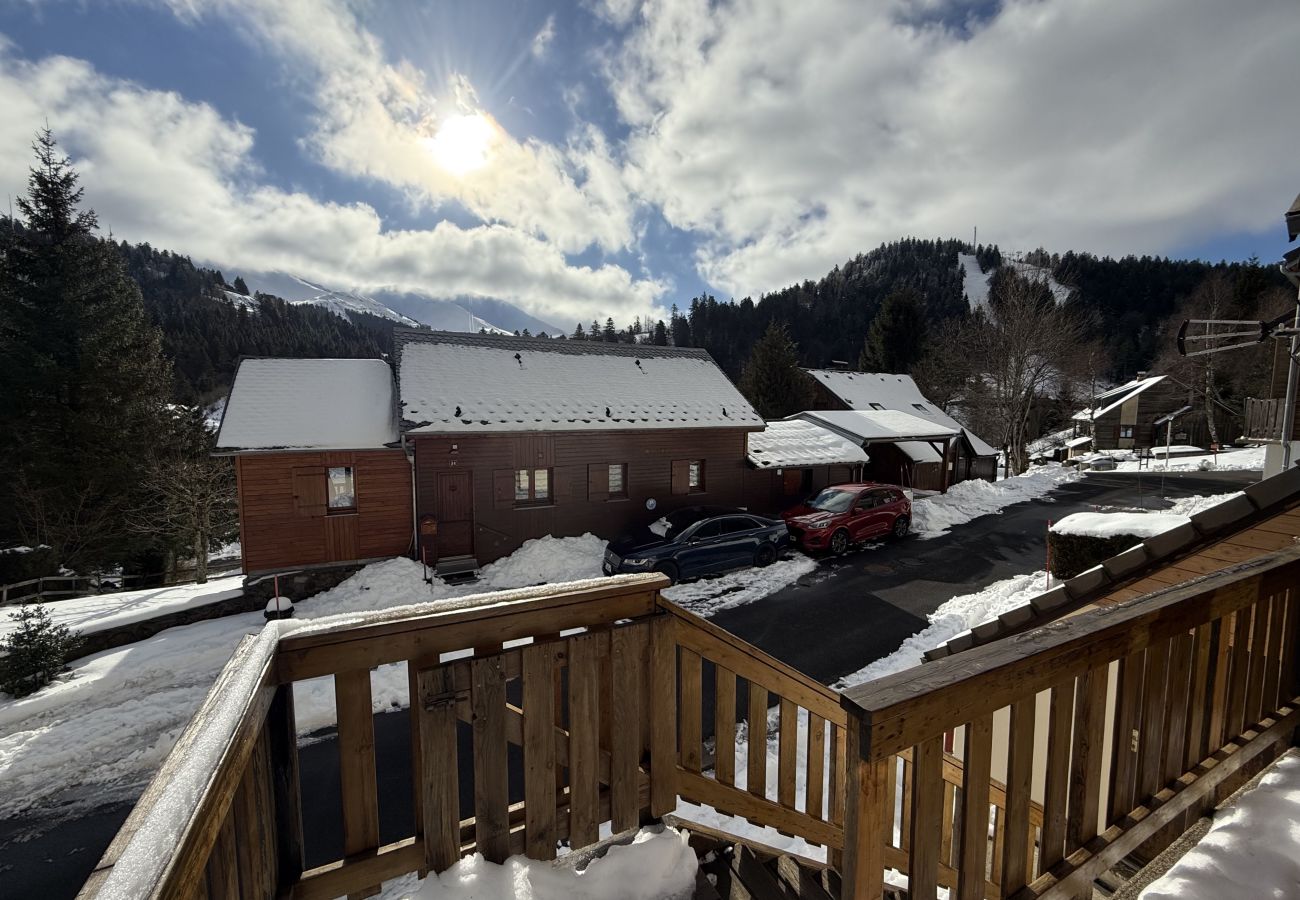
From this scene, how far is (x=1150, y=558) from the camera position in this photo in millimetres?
4707

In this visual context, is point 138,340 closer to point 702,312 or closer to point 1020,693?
point 1020,693

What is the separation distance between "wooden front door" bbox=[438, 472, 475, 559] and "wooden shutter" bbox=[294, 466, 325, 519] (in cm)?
265

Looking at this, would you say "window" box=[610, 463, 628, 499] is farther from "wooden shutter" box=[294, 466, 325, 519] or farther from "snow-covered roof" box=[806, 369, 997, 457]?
"snow-covered roof" box=[806, 369, 997, 457]

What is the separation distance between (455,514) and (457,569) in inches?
54.8

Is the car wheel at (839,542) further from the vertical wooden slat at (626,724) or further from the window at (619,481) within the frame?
the vertical wooden slat at (626,724)

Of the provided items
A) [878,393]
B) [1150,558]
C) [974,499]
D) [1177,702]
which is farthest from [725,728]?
[878,393]

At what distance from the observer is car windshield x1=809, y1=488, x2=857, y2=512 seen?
46.8 ft

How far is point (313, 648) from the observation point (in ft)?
6.09

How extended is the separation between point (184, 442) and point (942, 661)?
2649cm

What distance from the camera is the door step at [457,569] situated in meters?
12.7

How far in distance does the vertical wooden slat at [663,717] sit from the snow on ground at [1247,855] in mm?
1897

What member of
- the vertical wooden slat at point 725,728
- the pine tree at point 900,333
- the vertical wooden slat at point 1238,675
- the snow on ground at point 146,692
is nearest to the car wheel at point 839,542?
the snow on ground at point 146,692

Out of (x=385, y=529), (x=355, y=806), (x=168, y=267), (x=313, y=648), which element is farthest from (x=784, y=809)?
(x=168, y=267)

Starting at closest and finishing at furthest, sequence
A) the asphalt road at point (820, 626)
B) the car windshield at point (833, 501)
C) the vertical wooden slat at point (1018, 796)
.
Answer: the vertical wooden slat at point (1018, 796)
the asphalt road at point (820, 626)
the car windshield at point (833, 501)
